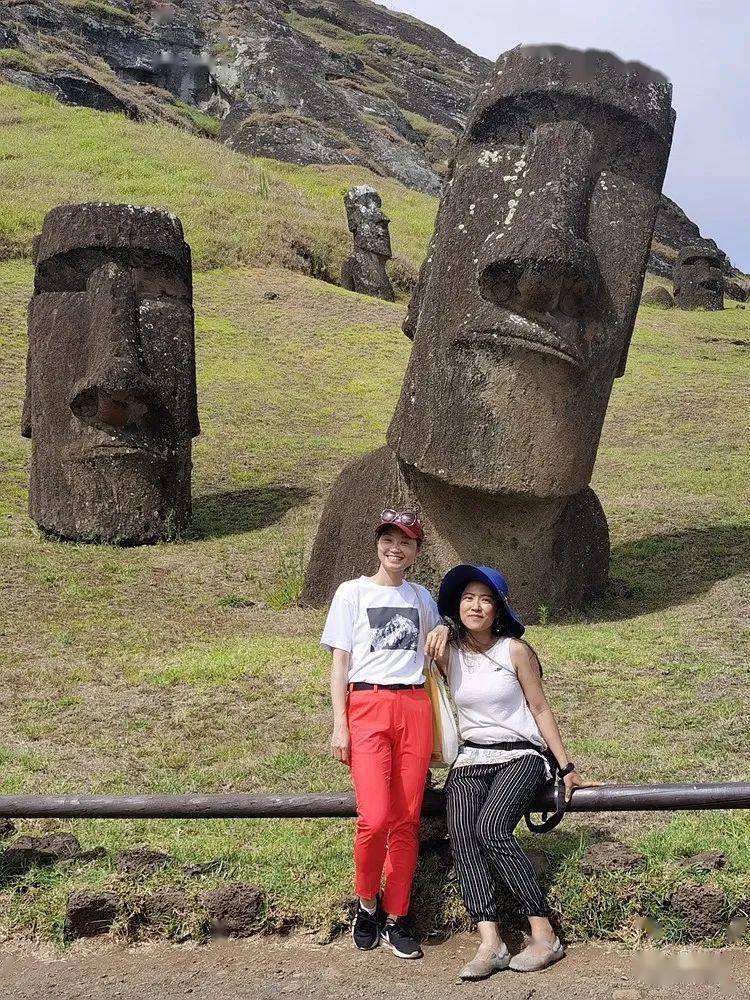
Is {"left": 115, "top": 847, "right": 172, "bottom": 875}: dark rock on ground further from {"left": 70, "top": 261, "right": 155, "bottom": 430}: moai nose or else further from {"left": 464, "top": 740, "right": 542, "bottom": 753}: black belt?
{"left": 70, "top": 261, "right": 155, "bottom": 430}: moai nose

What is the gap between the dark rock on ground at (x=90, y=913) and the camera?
338 cm

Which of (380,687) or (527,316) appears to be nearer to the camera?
(380,687)

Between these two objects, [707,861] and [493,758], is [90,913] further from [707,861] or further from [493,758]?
[707,861]

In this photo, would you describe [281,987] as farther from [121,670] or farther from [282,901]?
[121,670]

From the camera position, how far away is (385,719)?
11.2ft

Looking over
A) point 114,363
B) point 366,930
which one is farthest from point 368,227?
point 366,930

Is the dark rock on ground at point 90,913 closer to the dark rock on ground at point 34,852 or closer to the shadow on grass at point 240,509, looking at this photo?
the dark rock on ground at point 34,852

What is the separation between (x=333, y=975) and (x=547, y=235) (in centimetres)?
402

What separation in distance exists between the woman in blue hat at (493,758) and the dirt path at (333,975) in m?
0.09

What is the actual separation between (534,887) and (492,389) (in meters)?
3.55

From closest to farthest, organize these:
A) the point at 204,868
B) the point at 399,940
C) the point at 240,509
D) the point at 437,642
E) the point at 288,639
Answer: the point at 399,940 → the point at 437,642 → the point at 204,868 → the point at 288,639 → the point at 240,509

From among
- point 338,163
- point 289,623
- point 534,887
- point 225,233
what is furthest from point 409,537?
point 338,163

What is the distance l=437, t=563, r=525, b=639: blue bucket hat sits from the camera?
11.6ft

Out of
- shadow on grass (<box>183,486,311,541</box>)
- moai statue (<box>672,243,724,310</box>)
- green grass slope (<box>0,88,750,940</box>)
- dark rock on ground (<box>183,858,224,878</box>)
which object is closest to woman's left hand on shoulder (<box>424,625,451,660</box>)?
green grass slope (<box>0,88,750,940</box>)
